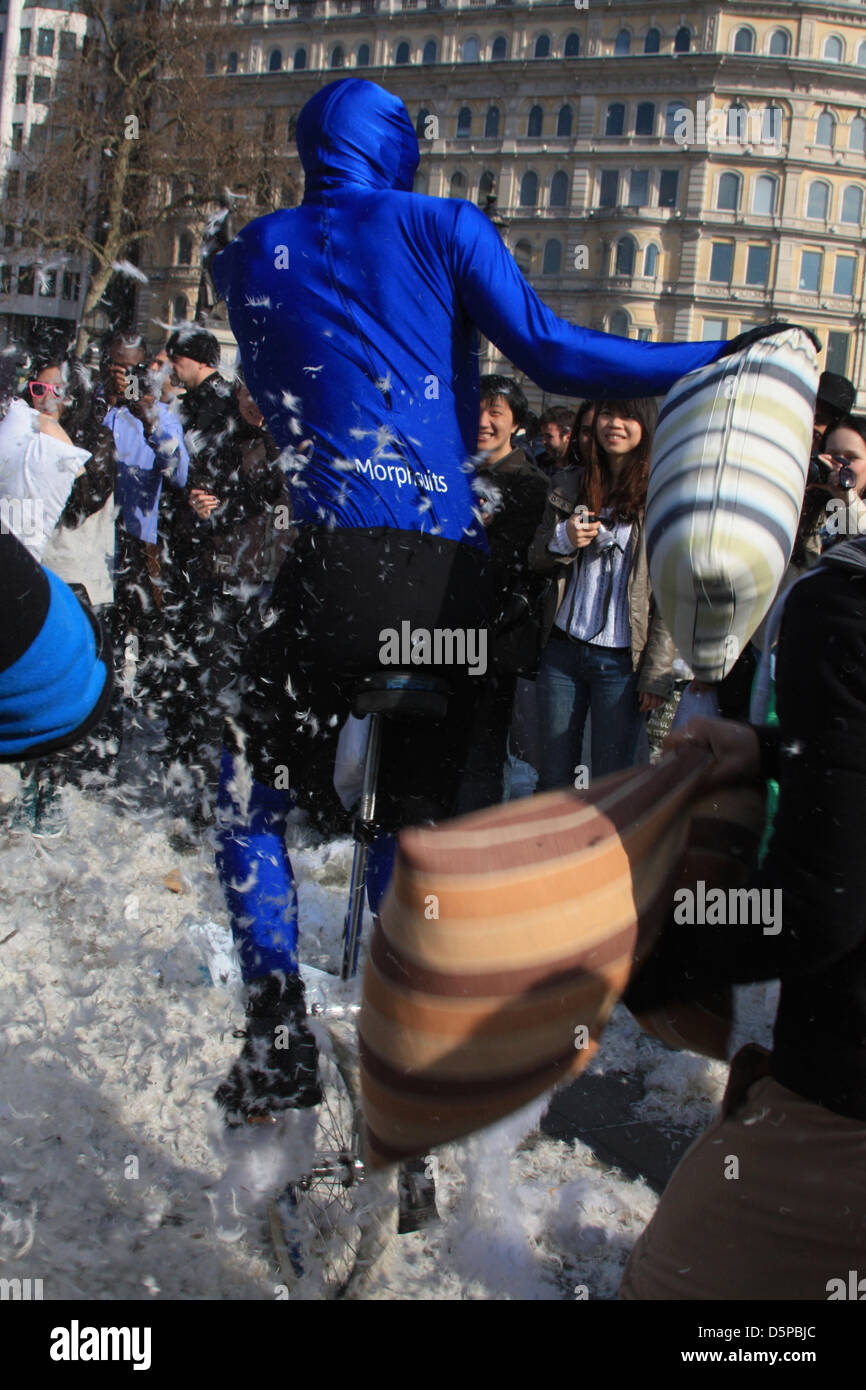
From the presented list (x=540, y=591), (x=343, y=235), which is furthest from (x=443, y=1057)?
(x=540, y=591)

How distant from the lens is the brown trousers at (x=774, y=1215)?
146cm

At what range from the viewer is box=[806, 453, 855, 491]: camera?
363cm

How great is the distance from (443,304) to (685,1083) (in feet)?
7.37

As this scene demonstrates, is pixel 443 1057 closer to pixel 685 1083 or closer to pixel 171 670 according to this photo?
pixel 685 1083

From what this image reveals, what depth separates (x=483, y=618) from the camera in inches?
92.8

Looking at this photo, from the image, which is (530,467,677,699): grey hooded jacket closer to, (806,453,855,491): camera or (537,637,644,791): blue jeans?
(537,637,644,791): blue jeans

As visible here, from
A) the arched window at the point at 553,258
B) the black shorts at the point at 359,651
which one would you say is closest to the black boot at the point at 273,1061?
the black shorts at the point at 359,651

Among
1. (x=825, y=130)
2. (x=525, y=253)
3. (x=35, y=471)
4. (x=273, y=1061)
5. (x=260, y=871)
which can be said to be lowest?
(x=273, y=1061)

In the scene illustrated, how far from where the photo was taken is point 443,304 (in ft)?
7.59

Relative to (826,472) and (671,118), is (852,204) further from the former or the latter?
(826,472)

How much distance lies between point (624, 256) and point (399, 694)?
4380cm

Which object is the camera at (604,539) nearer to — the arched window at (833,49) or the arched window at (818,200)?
the arched window at (818,200)

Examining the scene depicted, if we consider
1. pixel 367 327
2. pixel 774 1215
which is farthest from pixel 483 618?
pixel 774 1215

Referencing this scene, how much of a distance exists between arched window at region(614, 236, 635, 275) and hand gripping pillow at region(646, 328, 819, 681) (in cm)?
4278
